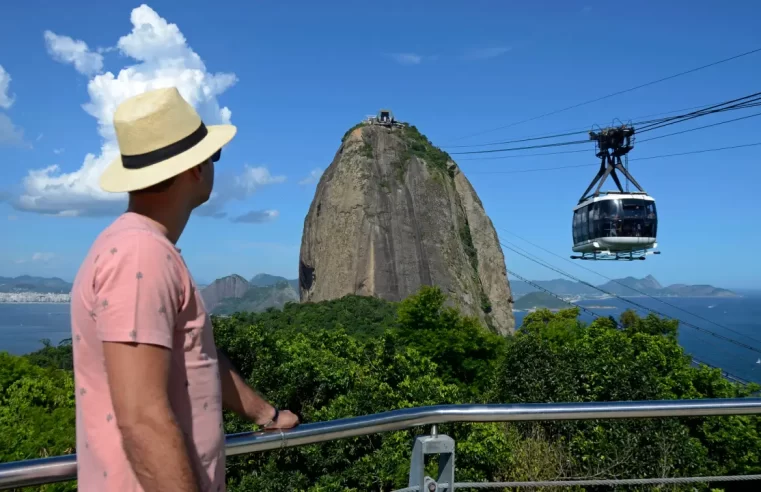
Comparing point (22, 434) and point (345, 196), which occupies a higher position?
point (345, 196)

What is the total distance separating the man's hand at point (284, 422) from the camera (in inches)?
85.0

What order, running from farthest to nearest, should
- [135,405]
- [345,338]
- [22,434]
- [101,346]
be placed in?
[345,338] → [22,434] → [101,346] → [135,405]

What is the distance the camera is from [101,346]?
142 centimetres

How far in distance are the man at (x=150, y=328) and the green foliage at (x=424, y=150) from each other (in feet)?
216

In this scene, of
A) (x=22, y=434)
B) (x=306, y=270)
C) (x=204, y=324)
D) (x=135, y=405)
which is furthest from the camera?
(x=306, y=270)

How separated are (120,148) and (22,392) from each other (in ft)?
65.9

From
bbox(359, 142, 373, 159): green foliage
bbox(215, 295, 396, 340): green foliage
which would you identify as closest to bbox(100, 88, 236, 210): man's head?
bbox(215, 295, 396, 340): green foliage

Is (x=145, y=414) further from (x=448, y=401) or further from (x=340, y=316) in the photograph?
(x=340, y=316)

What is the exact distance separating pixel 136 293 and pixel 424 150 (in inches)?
2675

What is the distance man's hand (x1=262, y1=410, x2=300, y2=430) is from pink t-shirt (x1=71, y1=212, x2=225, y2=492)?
57cm

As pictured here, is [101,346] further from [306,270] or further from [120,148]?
[306,270]

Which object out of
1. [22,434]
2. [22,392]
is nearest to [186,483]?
[22,434]

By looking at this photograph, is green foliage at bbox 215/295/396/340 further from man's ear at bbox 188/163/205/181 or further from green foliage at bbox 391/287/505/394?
man's ear at bbox 188/163/205/181

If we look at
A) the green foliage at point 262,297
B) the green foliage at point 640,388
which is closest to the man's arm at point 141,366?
the green foliage at point 640,388
